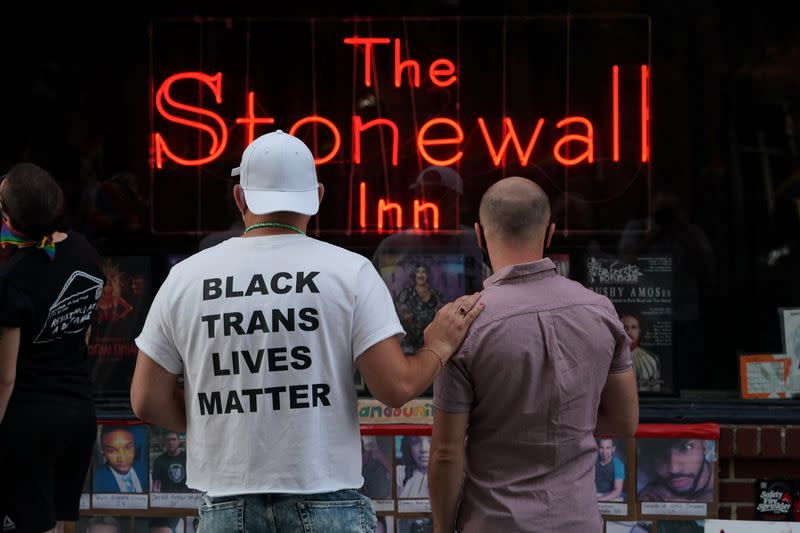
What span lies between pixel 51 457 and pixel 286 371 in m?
1.71

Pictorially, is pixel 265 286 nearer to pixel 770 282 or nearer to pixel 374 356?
pixel 374 356

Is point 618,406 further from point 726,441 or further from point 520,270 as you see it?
point 726,441

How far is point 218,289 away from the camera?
3.02m

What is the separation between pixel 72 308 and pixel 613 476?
2687 millimetres

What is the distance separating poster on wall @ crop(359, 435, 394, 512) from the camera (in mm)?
5453

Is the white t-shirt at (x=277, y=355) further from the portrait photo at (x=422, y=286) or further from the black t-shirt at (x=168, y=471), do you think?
the portrait photo at (x=422, y=286)

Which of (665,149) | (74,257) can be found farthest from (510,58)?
(74,257)

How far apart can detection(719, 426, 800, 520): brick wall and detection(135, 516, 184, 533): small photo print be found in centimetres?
267

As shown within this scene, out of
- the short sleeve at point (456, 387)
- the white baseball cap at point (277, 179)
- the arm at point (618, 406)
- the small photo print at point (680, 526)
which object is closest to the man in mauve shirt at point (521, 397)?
the short sleeve at point (456, 387)

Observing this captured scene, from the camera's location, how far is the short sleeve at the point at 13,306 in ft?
13.0

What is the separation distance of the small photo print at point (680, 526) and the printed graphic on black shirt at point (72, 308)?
9.46 feet

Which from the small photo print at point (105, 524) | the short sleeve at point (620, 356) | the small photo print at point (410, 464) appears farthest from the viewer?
the small photo print at point (105, 524)

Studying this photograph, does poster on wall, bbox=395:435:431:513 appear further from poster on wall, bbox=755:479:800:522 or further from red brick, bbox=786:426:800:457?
red brick, bbox=786:426:800:457

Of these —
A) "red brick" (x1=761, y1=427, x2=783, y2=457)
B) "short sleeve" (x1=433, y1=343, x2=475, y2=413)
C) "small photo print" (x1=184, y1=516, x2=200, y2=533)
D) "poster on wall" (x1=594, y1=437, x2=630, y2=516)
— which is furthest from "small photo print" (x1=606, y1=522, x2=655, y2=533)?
"short sleeve" (x1=433, y1=343, x2=475, y2=413)
